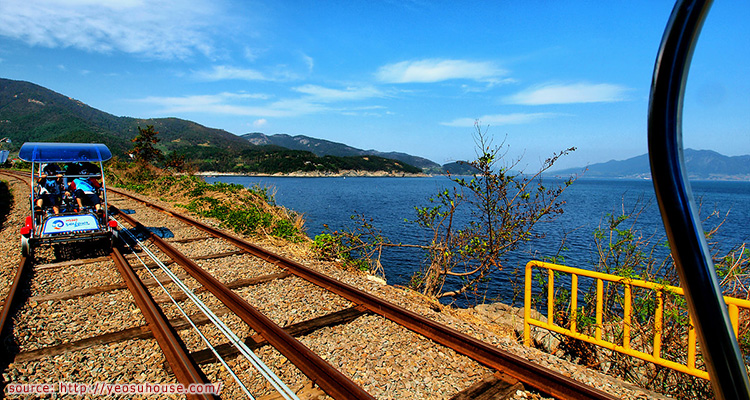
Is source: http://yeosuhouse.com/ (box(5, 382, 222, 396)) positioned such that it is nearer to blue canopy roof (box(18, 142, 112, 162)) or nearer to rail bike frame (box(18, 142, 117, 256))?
rail bike frame (box(18, 142, 117, 256))

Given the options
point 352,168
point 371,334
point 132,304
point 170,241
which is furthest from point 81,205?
point 352,168

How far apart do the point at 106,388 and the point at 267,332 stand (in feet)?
5.46

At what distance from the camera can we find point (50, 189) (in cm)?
954

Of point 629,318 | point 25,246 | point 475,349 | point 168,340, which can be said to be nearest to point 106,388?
point 168,340

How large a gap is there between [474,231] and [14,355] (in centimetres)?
854

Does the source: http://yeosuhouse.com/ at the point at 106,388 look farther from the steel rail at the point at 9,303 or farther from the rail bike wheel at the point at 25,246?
the rail bike wheel at the point at 25,246

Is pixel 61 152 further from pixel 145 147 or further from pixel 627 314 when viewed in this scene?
pixel 145 147

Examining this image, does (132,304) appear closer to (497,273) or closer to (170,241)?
(170,241)

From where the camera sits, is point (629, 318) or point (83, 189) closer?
point (629, 318)

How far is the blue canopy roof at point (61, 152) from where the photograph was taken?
8.62 meters

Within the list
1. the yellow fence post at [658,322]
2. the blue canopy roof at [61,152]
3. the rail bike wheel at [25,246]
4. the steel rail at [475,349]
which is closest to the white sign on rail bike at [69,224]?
the rail bike wheel at [25,246]

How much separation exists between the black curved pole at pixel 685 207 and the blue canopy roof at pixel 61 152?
10.7 metres

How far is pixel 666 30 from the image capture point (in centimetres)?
92

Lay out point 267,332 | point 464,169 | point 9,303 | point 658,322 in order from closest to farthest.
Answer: point 658,322 < point 267,332 < point 9,303 < point 464,169
